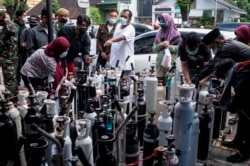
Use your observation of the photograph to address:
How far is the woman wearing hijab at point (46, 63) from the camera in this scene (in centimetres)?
289

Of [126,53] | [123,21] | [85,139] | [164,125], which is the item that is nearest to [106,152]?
[85,139]

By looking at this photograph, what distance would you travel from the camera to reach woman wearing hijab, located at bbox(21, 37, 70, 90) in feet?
9.49

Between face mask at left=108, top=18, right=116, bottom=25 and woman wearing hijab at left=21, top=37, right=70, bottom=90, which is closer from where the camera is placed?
woman wearing hijab at left=21, top=37, right=70, bottom=90

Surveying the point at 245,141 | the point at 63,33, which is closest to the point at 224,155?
the point at 245,141

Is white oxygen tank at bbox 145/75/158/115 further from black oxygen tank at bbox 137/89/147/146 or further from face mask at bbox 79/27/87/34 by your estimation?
face mask at bbox 79/27/87/34

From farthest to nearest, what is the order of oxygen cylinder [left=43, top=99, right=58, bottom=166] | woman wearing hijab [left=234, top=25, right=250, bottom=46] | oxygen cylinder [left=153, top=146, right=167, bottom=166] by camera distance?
woman wearing hijab [left=234, top=25, right=250, bottom=46]
oxygen cylinder [left=43, top=99, right=58, bottom=166]
oxygen cylinder [left=153, top=146, right=167, bottom=166]

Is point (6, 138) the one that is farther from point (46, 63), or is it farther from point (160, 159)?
point (46, 63)

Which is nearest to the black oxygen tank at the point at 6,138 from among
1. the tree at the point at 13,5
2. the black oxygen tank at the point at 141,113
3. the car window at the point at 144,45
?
the black oxygen tank at the point at 141,113

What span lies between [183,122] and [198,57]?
177 centimetres

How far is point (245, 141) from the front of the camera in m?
2.79

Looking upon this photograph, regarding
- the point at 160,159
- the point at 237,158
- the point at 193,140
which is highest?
the point at 160,159

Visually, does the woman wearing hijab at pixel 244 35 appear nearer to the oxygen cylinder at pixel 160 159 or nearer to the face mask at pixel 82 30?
the face mask at pixel 82 30

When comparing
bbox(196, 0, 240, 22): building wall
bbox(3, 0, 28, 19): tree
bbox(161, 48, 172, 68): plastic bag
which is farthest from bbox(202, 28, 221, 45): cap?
bbox(196, 0, 240, 22): building wall

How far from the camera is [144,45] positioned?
6320 mm
